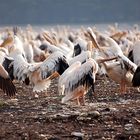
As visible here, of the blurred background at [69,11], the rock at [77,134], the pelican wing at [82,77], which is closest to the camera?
the rock at [77,134]

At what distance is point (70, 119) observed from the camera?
7887 mm

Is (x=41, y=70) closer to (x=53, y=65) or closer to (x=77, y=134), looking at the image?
(x=53, y=65)

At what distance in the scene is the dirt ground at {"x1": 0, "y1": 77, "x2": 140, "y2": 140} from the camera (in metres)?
7.25

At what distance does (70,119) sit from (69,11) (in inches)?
2652

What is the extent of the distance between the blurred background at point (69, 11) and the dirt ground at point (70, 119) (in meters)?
59.7

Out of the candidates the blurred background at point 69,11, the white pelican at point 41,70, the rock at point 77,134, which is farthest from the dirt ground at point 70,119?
the blurred background at point 69,11

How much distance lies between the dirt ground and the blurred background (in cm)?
5974

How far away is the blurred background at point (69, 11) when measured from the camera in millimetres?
70875

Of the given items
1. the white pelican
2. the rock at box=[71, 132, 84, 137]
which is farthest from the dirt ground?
the white pelican

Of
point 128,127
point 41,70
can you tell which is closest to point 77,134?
point 128,127

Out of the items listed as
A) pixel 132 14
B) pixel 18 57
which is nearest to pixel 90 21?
pixel 132 14

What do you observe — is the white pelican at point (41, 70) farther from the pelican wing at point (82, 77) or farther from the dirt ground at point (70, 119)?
the pelican wing at point (82, 77)

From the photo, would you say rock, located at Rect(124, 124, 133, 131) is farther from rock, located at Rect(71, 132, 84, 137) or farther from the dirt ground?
rock, located at Rect(71, 132, 84, 137)

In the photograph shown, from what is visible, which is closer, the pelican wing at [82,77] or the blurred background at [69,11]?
the pelican wing at [82,77]
